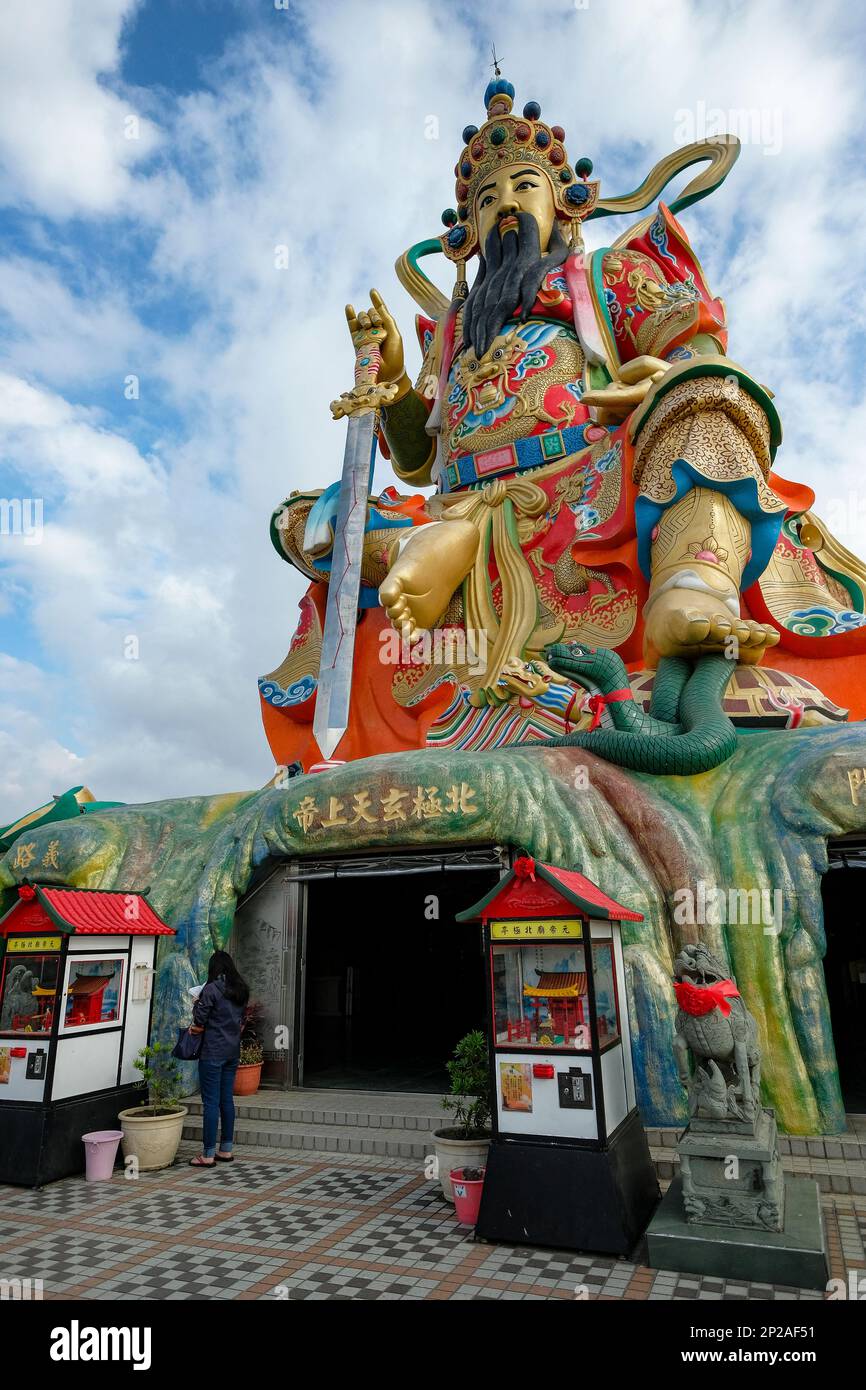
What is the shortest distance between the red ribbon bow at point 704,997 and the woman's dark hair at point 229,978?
10.6 ft

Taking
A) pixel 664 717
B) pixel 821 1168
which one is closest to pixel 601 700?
pixel 664 717

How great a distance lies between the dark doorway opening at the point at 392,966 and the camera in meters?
12.2

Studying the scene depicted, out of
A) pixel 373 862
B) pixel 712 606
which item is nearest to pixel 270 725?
pixel 373 862

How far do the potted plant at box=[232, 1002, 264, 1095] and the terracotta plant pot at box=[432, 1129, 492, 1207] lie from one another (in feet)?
10.2

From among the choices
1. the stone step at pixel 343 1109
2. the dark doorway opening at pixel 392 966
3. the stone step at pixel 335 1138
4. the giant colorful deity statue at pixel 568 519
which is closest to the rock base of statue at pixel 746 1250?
the stone step at pixel 335 1138

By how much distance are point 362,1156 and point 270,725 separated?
715 cm

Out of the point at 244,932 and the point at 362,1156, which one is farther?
the point at 244,932

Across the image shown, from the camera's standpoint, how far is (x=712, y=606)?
28.7ft

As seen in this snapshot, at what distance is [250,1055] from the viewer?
811cm

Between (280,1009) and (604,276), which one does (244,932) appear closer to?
(280,1009)

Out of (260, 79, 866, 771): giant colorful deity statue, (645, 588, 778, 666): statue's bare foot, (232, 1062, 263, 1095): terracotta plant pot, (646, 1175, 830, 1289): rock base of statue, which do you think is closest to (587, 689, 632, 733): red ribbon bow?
(260, 79, 866, 771): giant colorful deity statue

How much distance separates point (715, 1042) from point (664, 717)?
178 inches

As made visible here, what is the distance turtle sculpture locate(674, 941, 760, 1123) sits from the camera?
4273mm

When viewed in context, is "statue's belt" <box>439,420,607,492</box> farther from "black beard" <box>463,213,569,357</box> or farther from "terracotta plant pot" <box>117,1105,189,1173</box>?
"terracotta plant pot" <box>117,1105,189,1173</box>
